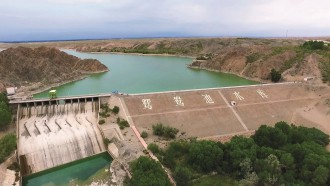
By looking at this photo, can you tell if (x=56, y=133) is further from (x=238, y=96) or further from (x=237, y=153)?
(x=238, y=96)

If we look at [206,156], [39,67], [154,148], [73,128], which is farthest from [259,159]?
[39,67]

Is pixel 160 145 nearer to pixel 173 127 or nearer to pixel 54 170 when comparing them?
pixel 173 127

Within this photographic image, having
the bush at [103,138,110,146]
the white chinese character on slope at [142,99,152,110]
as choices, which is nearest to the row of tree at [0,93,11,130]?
the bush at [103,138,110,146]

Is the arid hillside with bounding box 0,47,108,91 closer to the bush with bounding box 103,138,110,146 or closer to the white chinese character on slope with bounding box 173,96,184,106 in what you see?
the bush with bounding box 103,138,110,146

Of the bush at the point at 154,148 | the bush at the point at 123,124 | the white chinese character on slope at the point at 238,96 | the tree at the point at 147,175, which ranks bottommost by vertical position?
the bush at the point at 154,148

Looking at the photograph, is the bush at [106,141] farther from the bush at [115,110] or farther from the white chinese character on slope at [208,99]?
the white chinese character on slope at [208,99]

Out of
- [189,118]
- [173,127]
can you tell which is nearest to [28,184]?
[173,127]

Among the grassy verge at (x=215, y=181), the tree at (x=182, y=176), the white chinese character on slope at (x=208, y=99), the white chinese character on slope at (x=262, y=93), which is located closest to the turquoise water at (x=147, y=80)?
the white chinese character on slope at (x=208, y=99)
